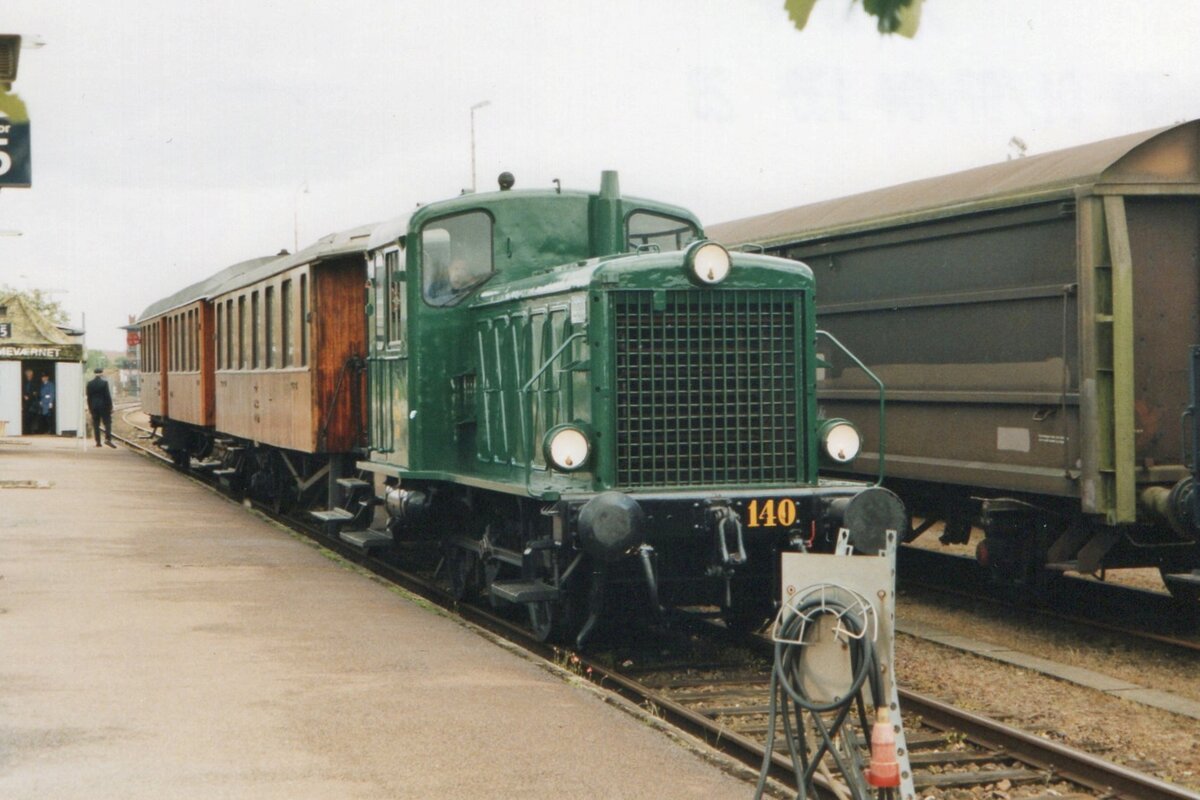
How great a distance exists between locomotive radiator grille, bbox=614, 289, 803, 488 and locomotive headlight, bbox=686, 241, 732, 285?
0.25m

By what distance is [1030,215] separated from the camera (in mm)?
10273

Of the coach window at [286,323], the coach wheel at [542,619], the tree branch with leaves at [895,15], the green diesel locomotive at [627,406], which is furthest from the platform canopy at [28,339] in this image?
the tree branch with leaves at [895,15]

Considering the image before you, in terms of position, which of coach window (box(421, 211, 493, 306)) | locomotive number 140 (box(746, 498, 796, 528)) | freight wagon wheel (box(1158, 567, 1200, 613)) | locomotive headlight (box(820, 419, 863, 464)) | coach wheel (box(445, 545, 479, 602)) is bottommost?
freight wagon wheel (box(1158, 567, 1200, 613))

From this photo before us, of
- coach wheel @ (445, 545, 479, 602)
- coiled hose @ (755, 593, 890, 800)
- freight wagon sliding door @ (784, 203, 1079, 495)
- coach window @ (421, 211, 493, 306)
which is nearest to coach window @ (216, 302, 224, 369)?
coach wheel @ (445, 545, 479, 602)

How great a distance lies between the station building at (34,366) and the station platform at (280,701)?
22934 millimetres

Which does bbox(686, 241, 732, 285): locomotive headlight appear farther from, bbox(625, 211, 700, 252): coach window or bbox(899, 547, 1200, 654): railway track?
bbox(899, 547, 1200, 654): railway track

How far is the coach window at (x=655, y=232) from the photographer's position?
35.4 ft

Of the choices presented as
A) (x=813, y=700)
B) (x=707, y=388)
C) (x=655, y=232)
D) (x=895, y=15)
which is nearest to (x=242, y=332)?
(x=655, y=232)

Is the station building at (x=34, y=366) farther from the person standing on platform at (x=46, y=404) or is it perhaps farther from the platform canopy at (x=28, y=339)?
the person standing on platform at (x=46, y=404)

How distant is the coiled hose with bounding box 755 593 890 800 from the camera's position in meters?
5.06

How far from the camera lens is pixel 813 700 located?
5383 mm

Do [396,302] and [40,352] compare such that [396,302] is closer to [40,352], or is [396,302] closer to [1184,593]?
[1184,593]

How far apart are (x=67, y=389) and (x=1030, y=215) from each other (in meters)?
30.8

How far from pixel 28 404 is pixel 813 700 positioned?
36323 millimetres
